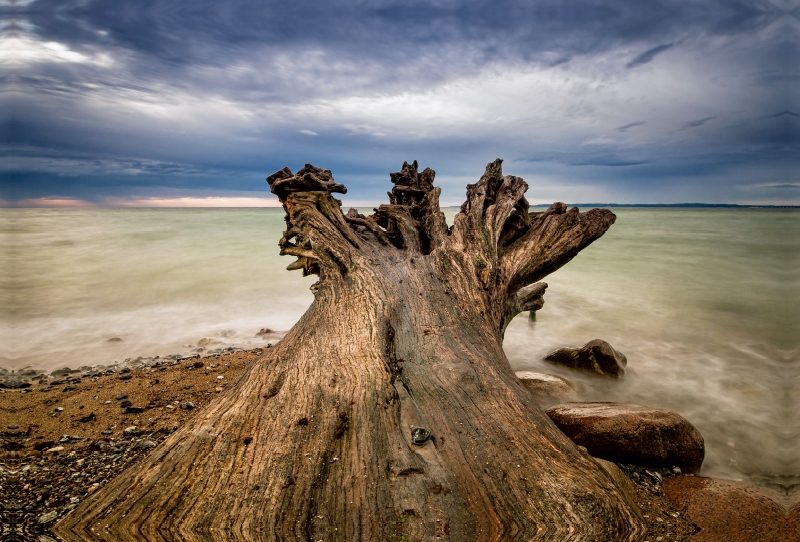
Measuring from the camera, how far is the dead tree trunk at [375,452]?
5.97 ft

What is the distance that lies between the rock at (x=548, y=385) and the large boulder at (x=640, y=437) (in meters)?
1.42

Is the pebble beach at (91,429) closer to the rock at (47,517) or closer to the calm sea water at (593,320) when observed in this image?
the rock at (47,517)

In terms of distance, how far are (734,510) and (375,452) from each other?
7.45 ft

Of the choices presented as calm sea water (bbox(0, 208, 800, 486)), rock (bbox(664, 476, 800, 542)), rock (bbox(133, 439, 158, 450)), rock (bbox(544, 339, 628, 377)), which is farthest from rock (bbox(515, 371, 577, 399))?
rock (bbox(133, 439, 158, 450))

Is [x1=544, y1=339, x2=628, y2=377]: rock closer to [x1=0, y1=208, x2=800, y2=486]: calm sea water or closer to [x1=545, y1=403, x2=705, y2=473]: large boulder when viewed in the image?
[x1=0, y1=208, x2=800, y2=486]: calm sea water

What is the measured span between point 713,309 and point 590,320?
2895mm

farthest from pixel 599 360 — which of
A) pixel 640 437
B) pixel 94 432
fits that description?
pixel 94 432

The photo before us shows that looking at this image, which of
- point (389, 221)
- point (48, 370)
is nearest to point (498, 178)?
point (389, 221)

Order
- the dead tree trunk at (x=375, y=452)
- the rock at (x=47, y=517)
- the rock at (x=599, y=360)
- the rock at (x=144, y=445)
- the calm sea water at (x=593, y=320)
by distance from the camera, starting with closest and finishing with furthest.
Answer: the dead tree trunk at (x=375, y=452) → the rock at (x=47, y=517) → the rock at (x=144, y=445) → the calm sea water at (x=593, y=320) → the rock at (x=599, y=360)

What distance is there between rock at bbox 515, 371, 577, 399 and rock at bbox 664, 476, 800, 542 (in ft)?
5.79

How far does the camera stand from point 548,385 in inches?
194

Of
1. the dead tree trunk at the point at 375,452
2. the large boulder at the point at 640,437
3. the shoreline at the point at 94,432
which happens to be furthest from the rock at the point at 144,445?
the large boulder at the point at 640,437

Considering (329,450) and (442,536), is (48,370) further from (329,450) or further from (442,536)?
(442,536)

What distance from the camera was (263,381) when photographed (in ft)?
8.93
